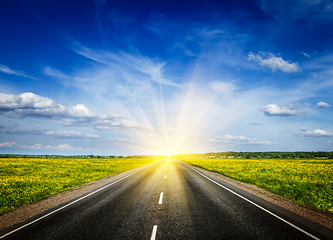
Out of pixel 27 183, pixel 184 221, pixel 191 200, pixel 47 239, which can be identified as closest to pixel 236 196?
pixel 191 200

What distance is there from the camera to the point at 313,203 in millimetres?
8664

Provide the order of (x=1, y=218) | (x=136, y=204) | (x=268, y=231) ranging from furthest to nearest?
(x=136, y=204)
(x=1, y=218)
(x=268, y=231)

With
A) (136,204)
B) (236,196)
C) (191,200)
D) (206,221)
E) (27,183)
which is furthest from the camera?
(27,183)

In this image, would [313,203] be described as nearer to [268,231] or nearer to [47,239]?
[268,231]

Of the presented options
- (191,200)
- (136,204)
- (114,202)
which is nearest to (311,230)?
(191,200)

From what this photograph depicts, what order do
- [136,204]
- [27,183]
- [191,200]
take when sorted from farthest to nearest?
[27,183] < [191,200] < [136,204]

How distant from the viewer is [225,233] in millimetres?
5199

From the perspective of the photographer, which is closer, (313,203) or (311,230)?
(311,230)

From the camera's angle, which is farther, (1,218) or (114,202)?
(114,202)

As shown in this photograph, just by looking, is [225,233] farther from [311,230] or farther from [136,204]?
[136,204]

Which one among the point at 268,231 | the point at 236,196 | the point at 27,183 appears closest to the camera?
the point at 268,231

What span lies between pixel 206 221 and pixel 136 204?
3695 millimetres

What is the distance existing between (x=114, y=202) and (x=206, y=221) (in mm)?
4952

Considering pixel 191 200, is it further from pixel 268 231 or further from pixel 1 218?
pixel 1 218
